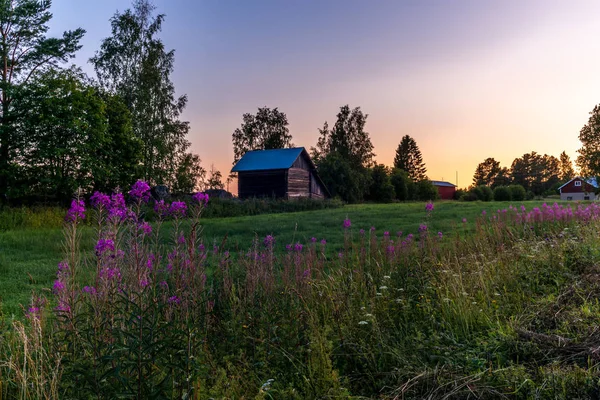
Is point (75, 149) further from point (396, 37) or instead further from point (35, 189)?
point (396, 37)

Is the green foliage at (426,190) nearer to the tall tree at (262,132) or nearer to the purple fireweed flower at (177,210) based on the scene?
the tall tree at (262,132)

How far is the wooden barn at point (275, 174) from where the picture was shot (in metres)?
32.8

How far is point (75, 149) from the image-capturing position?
73.5ft

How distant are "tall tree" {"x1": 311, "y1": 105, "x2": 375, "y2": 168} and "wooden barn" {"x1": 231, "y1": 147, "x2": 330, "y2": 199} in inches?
673

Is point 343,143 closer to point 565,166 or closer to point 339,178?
point 339,178

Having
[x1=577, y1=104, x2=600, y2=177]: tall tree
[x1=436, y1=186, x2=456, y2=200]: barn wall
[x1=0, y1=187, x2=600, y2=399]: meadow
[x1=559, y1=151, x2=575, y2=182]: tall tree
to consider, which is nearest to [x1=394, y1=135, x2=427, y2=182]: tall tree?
[x1=436, y1=186, x2=456, y2=200]: barn wall

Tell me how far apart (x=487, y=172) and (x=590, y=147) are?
2448 inches

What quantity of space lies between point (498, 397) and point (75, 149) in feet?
81.7

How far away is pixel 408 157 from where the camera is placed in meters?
78.4

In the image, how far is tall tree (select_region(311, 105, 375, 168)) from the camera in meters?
52.3

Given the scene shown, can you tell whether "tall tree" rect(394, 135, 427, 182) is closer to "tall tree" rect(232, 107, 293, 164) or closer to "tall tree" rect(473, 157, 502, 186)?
"tall tree" rect(473, 157, 502, 186)

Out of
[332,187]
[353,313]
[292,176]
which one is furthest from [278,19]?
[332,187]

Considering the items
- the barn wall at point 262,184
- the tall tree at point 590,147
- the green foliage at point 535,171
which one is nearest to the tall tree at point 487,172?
the green foliage at point 535,171

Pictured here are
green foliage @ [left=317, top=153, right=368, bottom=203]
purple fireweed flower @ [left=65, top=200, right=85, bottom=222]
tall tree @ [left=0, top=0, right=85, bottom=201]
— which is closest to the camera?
purple fireweed flower @ [left=65, top=200, right=85, bottom=222]
